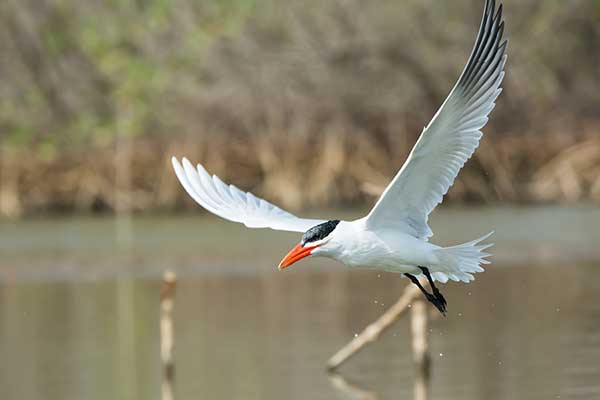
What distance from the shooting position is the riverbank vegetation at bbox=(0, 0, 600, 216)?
32688mm

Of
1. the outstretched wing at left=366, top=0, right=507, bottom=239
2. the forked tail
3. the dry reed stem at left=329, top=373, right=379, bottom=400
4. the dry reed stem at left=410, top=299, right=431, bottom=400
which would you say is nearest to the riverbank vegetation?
the dry reed stem at left=329, top=373, right=379, bottom=400

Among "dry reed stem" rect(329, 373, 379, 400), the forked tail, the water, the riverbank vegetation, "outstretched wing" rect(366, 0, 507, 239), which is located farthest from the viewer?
the riverbank vegetation

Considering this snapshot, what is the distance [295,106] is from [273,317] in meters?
15.5

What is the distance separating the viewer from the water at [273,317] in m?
15.0

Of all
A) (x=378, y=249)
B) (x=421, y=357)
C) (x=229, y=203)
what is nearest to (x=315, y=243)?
(x=378, y=249)

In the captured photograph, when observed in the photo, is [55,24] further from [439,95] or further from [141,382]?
[141,382]

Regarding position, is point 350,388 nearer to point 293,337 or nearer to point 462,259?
Answer: point 293,337

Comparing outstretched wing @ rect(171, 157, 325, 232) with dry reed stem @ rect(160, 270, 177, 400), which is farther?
dry reed stem @ rect(160, 270, 177, 400)

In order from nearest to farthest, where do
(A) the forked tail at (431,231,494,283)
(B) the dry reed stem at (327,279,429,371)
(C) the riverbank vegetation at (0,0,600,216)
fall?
(A) the forked tail at (431,231,494,283), (B) the dry reed stem at (327,279,429,371), (C) the riverbank vegetation at (0,0,600,216)

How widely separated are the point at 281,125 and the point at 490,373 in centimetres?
1987

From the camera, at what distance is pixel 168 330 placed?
45.3 feet

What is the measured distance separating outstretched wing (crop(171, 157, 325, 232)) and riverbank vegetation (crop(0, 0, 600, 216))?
72.7 feet

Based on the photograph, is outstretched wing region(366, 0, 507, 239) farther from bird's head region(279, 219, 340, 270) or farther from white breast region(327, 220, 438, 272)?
bird's head region(279, 219, 340, 270)

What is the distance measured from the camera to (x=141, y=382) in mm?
15672
